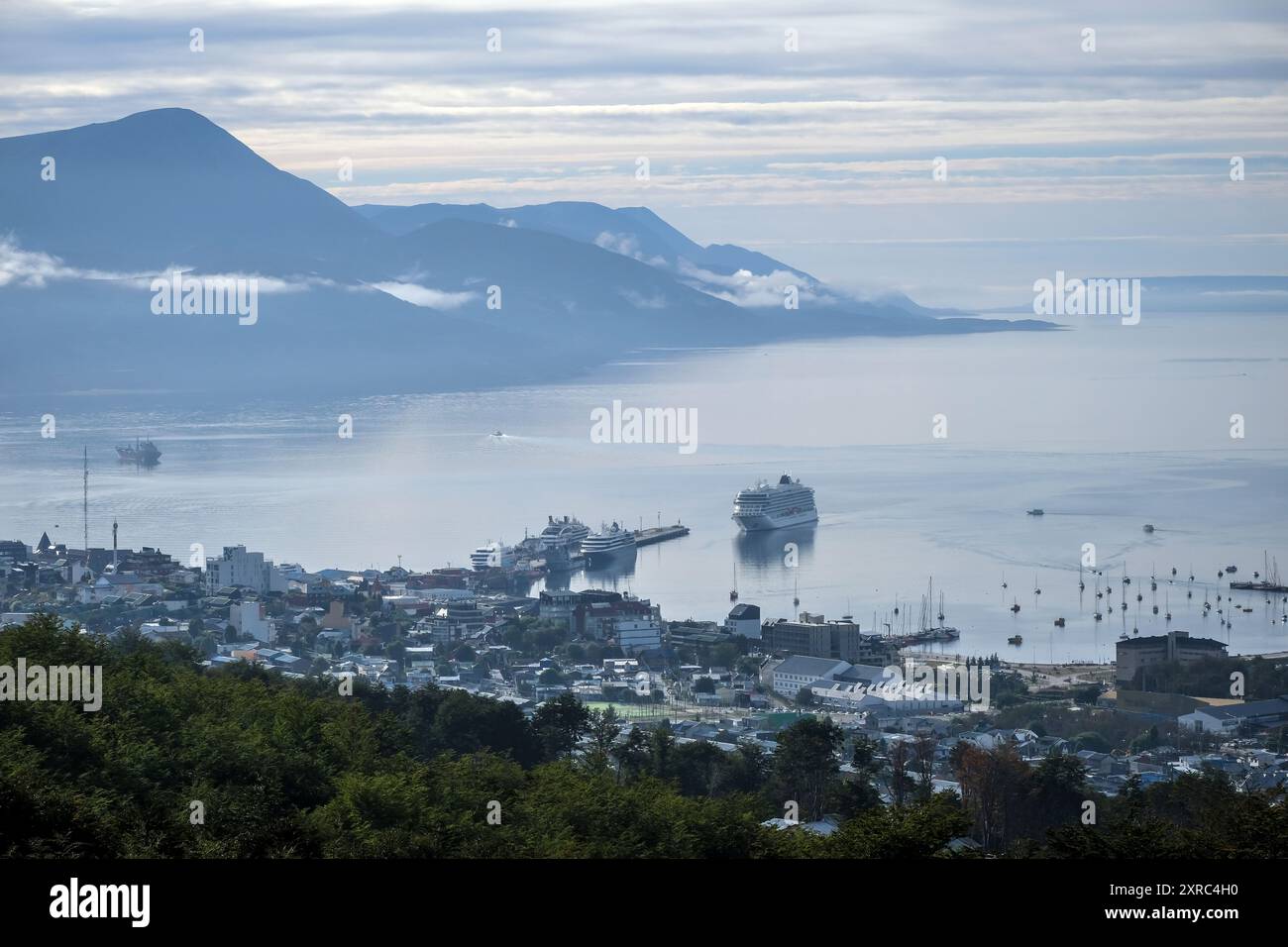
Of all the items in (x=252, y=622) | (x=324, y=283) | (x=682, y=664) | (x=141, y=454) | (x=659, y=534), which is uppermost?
(x=324, y=283)

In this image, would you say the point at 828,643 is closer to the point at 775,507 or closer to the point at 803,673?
the point at 803,673

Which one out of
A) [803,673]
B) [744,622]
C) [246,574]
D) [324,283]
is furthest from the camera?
[324,283]

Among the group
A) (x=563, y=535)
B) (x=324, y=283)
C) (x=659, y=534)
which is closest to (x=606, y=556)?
(x=563, y=535)

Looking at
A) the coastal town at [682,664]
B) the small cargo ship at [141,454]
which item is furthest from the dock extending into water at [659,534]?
the small cargo ship at [141,454]

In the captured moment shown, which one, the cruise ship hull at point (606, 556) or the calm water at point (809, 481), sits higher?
the calm water at point (809, 481)

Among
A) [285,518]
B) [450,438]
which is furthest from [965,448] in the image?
[285,518]

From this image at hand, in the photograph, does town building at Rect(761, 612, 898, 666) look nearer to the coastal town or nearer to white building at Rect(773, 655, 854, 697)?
the coastal town

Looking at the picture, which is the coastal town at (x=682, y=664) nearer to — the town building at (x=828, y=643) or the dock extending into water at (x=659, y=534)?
the town building at (x=828, y=643)
